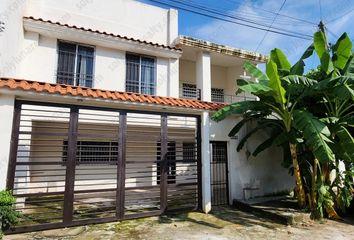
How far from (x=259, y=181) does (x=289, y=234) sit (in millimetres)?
4474

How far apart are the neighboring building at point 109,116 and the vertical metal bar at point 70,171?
1.1 inches

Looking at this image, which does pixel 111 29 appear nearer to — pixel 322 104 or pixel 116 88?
pixel 116 88

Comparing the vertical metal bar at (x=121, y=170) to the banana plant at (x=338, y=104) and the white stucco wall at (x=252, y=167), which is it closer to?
the white stucco wall at (x=252, y=167)

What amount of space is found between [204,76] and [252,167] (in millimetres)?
5173

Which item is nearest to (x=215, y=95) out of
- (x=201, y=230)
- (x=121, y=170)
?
(x=121, y=170)

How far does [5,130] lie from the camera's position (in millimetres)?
7043

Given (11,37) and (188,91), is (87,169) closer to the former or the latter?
(11,37)

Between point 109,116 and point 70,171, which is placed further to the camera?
point 109,116

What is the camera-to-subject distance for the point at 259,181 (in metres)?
11.9

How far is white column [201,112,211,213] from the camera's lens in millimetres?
9742

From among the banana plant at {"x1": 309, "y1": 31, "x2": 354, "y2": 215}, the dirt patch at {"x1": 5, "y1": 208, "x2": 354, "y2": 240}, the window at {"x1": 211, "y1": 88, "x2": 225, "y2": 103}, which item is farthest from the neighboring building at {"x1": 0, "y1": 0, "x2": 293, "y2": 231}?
the banana plant at {"x1": 309, "y1": 31, "x2": 354, "y2": 215}

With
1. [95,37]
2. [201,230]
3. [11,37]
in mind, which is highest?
[95,37]

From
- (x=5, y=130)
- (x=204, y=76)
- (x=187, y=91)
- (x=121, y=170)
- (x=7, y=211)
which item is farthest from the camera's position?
(x=187, y=91)

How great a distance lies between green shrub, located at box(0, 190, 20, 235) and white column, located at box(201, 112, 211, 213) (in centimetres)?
606
